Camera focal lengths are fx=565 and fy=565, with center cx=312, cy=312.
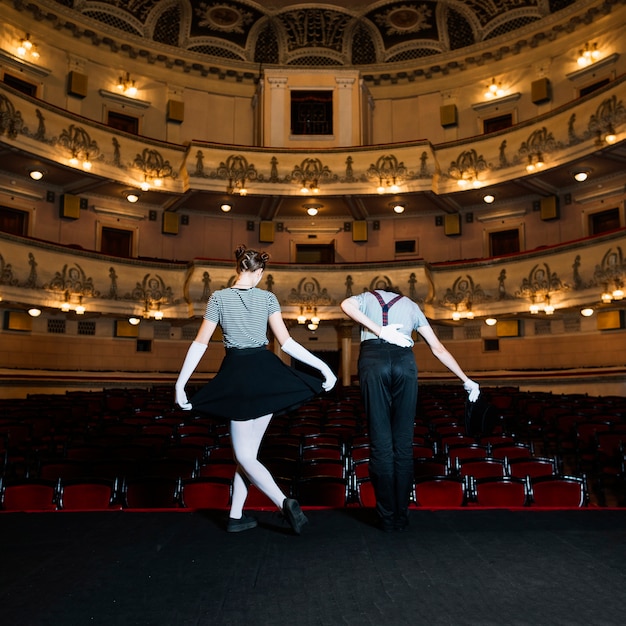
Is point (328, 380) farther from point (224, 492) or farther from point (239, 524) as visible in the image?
point (224, 492)

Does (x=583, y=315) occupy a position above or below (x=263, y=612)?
above

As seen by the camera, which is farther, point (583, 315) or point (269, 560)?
point (583, 315)

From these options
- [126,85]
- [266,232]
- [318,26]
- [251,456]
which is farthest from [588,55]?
[251,456]

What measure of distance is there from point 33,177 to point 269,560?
1854 cm

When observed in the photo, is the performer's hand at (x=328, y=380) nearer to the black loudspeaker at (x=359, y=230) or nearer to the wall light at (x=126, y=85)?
the black loudspeaker at (x=359, y=230)

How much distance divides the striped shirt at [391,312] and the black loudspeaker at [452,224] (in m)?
19.3

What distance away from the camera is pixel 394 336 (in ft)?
10.8

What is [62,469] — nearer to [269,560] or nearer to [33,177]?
Result: [269,560]

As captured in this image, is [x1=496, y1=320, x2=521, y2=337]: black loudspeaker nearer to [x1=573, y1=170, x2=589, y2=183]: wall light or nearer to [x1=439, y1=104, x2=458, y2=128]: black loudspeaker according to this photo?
[x1=573, y1=170, x2=589, y2=183]: wall light

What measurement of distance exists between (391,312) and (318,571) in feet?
5.21

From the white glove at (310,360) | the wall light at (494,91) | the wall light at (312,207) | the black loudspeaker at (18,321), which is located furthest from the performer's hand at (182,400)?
the wall light at (494,91)

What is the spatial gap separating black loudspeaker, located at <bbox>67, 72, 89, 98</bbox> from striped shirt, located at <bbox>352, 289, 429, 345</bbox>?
20562 millimetres

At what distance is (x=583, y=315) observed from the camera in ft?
59.9

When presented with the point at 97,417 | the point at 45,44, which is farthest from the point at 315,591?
the point at 45,44
